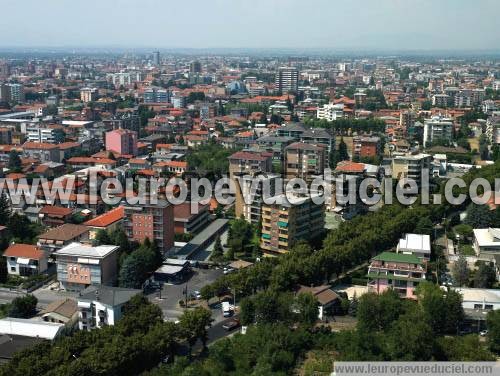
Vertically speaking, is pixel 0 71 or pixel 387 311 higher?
pixel 0 71

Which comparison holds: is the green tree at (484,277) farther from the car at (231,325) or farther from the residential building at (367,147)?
the residential building at (367,147)

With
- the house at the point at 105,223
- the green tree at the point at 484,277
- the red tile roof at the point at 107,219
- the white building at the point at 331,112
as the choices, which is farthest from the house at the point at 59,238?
the white building at the point at 331,112

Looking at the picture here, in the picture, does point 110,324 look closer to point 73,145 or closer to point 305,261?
point 305,261

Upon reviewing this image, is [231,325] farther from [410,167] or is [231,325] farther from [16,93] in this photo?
[16,93]

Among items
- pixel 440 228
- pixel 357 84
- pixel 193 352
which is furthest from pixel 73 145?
pixel 357 84

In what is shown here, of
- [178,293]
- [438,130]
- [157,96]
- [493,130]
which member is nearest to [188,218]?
[178,293]

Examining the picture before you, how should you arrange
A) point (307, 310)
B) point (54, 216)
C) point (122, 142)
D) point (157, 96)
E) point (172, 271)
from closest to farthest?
point (307, 310) → point (172, 271) → point (54, 216) → point (122, 142) → point (157, 96)
